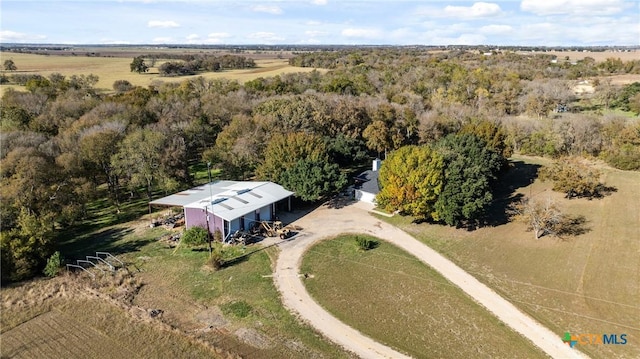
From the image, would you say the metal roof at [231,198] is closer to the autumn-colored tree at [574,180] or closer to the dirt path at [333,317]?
the dirt path at [333,317]

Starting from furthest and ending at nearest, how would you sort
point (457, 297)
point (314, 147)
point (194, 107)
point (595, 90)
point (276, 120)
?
point (595, 90) → point (194, 107) → point (276, 120) → point (314, 147) → point (457, 297)

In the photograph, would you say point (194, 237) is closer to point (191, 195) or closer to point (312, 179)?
point (191, 195)

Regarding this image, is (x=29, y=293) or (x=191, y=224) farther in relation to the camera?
(x=191, y=224)

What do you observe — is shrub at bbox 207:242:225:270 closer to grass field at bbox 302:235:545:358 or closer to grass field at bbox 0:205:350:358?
grass field at bbox 0:205:350:358

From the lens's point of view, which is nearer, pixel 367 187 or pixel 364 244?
pixel 364 244

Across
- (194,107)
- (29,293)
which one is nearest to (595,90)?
(194,107)

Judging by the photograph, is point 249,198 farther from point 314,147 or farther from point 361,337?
point 361,337

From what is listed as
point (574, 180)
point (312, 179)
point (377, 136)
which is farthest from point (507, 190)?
point (312, 179)

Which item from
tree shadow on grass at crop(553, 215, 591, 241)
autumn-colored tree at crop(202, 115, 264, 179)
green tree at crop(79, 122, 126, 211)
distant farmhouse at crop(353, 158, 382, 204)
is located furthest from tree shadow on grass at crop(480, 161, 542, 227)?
green tree at crop(79, 122, 126, 211)
